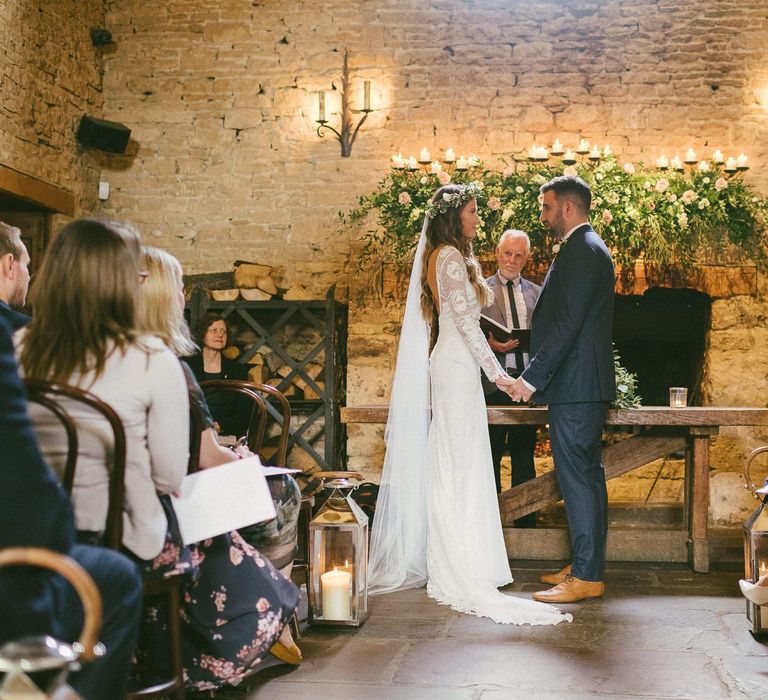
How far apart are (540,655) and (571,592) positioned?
2.87ft

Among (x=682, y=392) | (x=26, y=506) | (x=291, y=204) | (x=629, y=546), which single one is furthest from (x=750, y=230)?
(x=26, y=506)

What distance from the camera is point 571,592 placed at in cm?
399

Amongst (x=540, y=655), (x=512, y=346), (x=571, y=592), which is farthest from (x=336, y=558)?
(x=512, y=346)

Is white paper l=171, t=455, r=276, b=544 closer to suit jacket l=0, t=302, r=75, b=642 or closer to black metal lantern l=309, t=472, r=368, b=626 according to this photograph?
suit jacket l=0, t=302, r=75, b=642

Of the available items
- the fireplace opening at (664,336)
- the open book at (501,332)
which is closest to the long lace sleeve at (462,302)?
the open book at (501,332)

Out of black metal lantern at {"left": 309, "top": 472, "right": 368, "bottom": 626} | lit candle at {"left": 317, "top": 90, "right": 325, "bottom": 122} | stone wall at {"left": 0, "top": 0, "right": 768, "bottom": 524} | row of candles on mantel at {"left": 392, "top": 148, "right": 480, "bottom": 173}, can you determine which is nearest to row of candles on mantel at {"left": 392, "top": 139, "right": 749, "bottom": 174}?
row of candles on mantel at {"left": 392, "top": 148, "right": 480, "bottom": 173}

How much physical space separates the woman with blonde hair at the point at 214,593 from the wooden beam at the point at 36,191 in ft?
12.6

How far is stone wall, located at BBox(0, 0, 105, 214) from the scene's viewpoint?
594 centimetres

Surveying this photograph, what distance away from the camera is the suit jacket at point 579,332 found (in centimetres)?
402

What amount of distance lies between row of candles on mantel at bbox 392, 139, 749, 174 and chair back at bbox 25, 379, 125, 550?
4.78 metres

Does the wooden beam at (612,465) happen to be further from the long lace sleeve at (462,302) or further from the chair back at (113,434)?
the chair back at (113,434)

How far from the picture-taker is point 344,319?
23.5ft

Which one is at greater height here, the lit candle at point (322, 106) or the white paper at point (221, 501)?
the lit candle at point (322, 106)

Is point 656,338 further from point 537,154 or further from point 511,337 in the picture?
point 511,337
